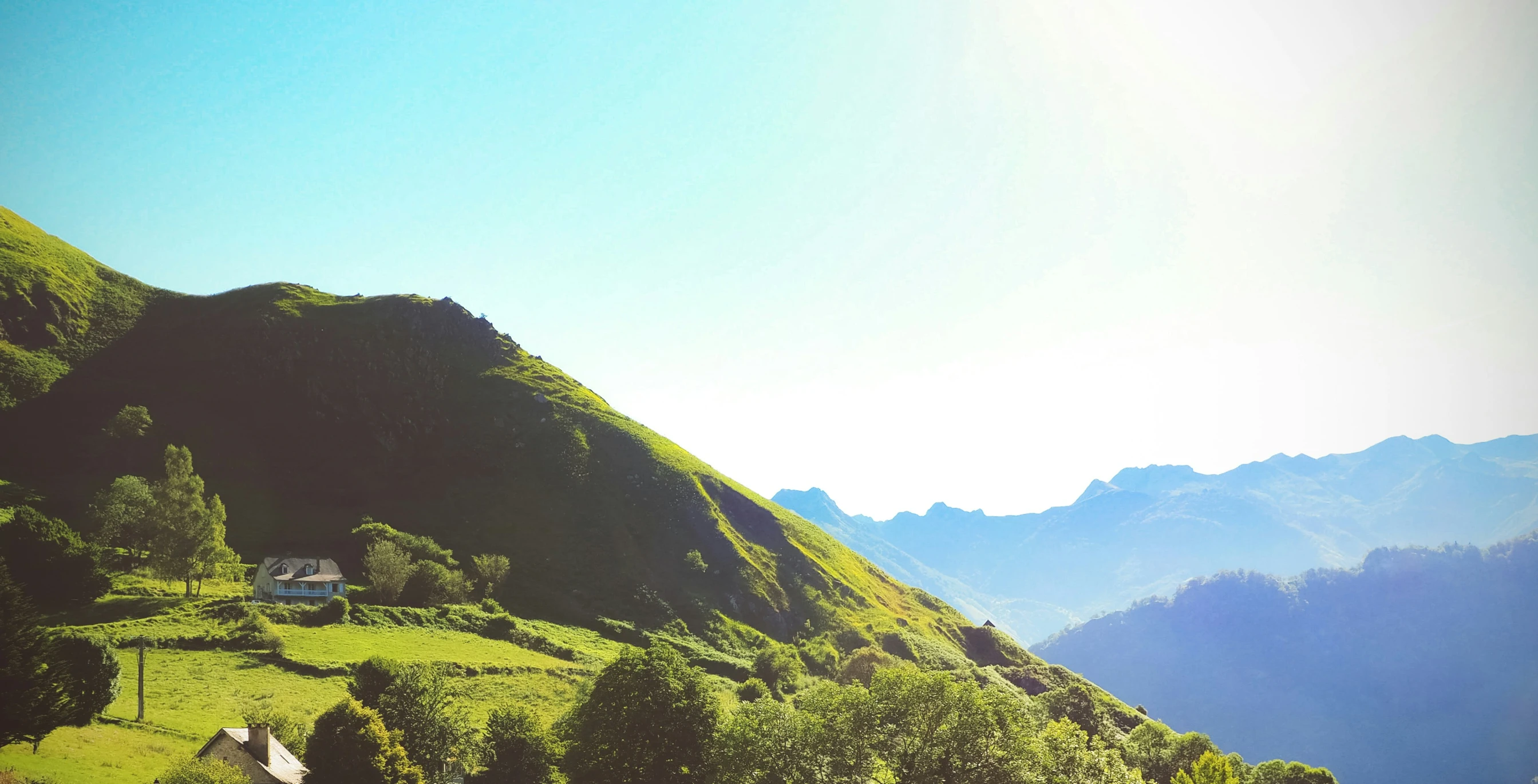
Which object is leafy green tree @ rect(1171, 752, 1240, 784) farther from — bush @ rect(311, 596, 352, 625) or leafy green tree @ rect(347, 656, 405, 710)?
bush @ rect(311, 596, 352, 625)

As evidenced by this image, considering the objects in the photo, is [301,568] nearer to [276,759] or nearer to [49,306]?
[276,759]

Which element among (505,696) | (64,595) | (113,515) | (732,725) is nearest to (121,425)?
(113,515)

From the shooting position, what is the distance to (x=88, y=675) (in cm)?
4022

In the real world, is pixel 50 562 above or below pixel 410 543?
below

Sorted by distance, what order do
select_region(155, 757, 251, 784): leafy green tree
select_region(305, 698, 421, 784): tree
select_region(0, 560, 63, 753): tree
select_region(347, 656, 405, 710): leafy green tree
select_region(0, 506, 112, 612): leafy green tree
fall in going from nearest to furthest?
select_region(0, 560, 63, 753): tree → select_region(155, 757, 251, 784): leafy green tree → select_region(305, 698, 421, 784): tree → select_region(347, 656, 405, 710): leafy green tree → select_region(0, 506, 112, 612): leafy green tree

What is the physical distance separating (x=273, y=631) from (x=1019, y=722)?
66.8 meters

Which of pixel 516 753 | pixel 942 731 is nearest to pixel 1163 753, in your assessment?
pixel 942 731

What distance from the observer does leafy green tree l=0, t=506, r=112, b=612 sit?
64375mm

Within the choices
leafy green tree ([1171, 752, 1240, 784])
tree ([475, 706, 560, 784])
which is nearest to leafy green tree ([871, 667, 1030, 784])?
leafy green tree ([1171, 752, 1240, 784])

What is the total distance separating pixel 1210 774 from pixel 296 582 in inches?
3888

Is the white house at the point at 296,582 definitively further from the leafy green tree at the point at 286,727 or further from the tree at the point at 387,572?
the leafy green tree at the point at 286,727

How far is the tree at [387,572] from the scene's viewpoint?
8788 cm

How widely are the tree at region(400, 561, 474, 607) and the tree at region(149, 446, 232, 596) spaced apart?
21.2 metres

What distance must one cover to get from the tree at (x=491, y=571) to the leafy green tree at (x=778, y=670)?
3977 centimetres
